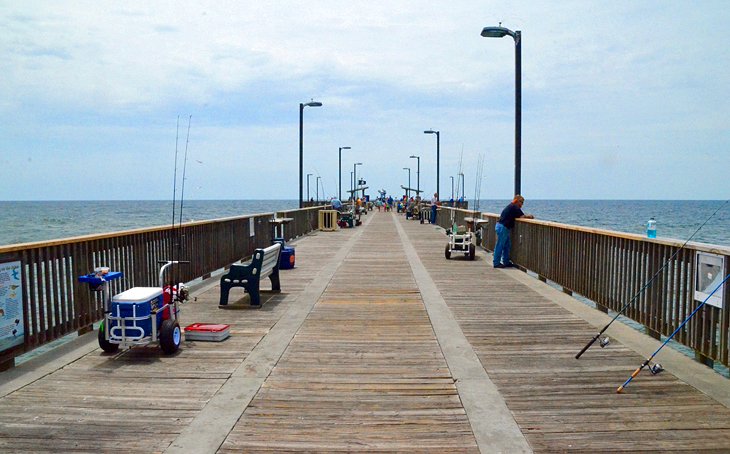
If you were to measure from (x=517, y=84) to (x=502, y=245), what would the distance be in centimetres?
367

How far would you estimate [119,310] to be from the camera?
5824mm

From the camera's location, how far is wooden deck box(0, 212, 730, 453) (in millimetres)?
4051

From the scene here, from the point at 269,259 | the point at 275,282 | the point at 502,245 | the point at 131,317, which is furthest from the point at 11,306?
the point at 502,245

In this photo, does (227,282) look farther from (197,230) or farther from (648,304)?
(648,304)

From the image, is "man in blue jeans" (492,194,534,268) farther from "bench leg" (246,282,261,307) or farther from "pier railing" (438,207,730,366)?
"bench leg" (246,282,261,307)

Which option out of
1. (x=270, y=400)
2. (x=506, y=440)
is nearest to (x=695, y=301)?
(x=506, y=440)

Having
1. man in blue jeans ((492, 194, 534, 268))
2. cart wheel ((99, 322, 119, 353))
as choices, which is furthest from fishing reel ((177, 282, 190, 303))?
man in blue jeans ((492, 194, 534, 268))

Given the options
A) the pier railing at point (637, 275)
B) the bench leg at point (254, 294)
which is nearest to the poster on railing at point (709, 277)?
the pier railing at point (637, 275)

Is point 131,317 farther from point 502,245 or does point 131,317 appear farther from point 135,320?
point 502,245

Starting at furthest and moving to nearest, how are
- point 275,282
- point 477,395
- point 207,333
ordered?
point 275,282 < point 207,333 < point 477,395

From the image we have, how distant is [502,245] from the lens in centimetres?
1317

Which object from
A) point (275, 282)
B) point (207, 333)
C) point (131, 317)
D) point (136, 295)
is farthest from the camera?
point (275, 282)

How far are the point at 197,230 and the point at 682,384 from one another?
26.7ft

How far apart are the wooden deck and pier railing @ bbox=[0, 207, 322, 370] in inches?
12.2
